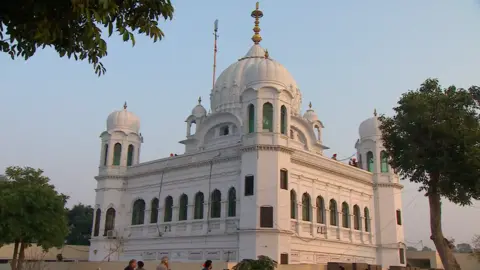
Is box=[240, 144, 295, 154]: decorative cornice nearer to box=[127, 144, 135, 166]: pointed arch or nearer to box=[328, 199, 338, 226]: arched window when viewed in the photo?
box=[328, 199, 338, 226]: arched window

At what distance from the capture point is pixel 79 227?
47.5 meters

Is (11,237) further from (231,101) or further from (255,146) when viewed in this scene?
(231,101)

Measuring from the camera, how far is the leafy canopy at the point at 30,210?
22812mm

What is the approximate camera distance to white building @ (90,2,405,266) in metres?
24.1

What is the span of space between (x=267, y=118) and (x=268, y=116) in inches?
4.9

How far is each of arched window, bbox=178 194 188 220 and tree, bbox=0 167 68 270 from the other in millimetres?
6054

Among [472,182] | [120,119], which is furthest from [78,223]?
[472,182]

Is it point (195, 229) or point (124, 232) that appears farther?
point (124, 232)

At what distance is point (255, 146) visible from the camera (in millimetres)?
24281

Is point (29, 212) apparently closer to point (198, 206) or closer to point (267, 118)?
point (198, 206)

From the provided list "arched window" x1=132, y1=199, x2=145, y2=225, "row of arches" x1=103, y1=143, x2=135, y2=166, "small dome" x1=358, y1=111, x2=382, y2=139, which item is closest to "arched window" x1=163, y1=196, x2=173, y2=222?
"arched window" x1=132, y1=199, x2=145, y2=225

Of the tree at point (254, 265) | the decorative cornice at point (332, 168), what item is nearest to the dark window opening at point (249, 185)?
the decorative cornice at point (332, 168)

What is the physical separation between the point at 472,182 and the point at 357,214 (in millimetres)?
12439

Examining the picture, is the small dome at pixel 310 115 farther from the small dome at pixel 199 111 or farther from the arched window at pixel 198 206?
the arched window at pixel 198 206
